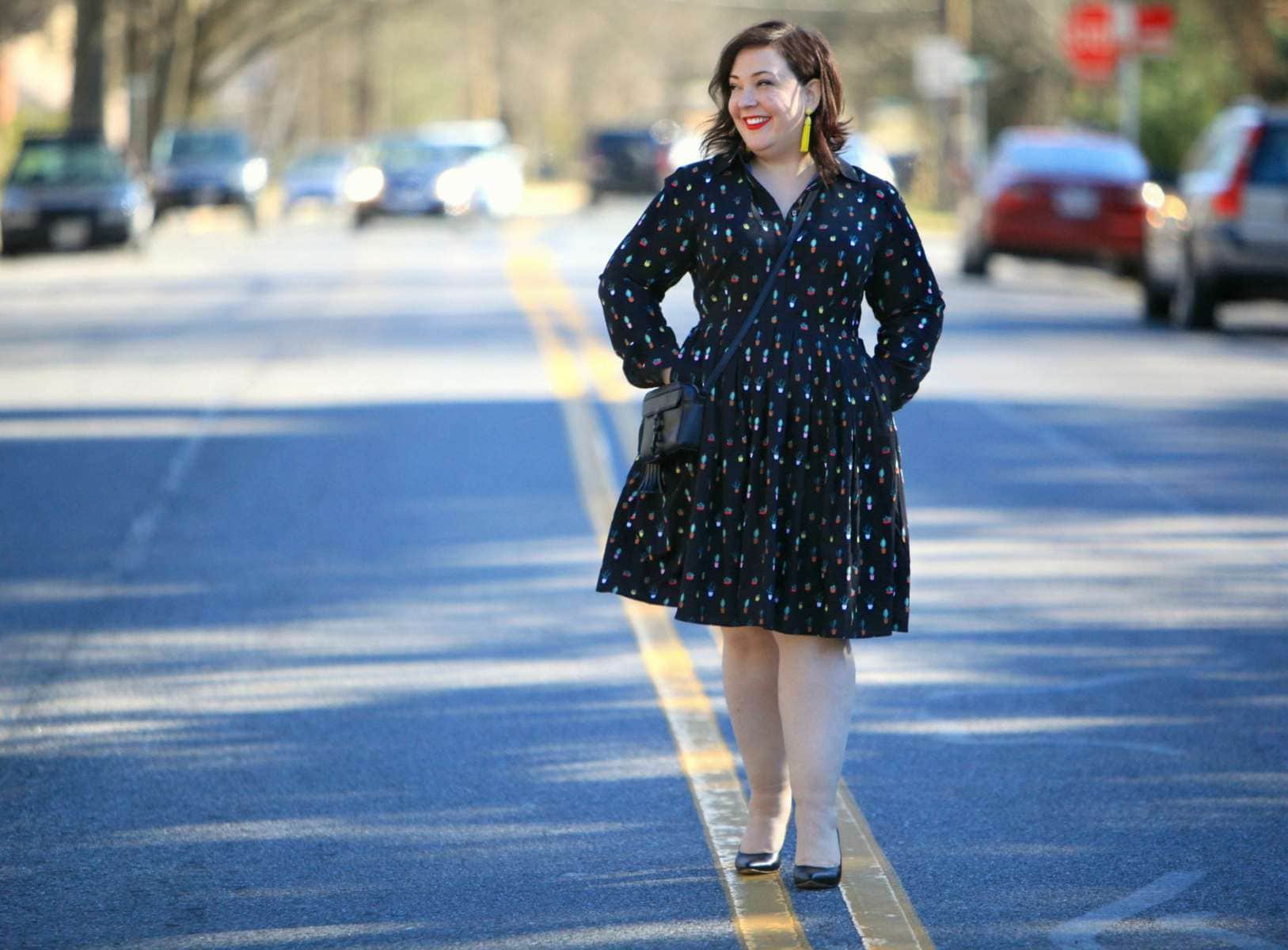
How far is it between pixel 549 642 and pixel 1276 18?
29.2 meters

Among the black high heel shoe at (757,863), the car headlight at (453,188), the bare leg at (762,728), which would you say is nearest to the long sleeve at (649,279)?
the bare leg at (762,728)

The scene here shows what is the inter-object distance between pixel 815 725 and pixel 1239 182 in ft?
47.1

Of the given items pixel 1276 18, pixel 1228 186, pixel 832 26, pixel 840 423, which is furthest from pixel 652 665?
pixel 832 26

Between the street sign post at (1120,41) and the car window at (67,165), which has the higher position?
the street sign post at (1120,41)

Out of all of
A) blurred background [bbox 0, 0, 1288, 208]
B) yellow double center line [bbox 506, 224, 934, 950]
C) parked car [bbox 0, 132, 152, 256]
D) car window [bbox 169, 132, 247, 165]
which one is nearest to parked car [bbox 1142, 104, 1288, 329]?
blurred background [bbox 0, 0, 1288, 208]

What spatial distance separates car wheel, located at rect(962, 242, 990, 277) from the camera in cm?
2528

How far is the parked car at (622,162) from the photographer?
1982 inches

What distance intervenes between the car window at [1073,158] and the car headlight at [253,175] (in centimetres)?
2136

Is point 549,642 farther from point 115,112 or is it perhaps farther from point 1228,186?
point 115,112

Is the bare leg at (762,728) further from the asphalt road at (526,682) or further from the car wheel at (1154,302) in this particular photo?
the car wheel at (1154,302)

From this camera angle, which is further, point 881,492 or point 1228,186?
point 1228,186

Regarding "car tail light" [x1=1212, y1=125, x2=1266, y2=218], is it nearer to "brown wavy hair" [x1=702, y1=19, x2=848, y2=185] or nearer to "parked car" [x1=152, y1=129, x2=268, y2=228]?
"brown wavy hair" [x1=702, y1=19, x2=848, y2=185]

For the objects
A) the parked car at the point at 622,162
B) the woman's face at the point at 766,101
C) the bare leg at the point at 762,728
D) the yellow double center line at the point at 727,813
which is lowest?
the parked car at the point at 622,162

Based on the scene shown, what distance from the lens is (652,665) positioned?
7531mm
